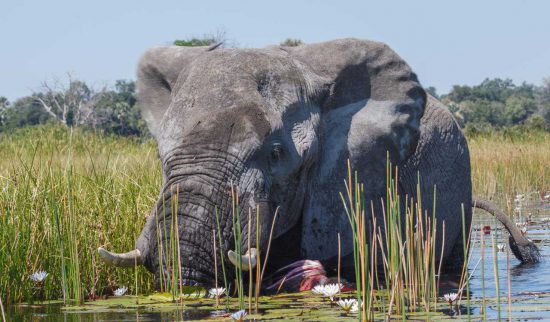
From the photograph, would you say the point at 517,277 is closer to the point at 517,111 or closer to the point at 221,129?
the point at 221,129

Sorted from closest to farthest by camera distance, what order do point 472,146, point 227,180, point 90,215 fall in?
point 227,180 < point 90,215 < point 472,146

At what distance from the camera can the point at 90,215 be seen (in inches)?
306

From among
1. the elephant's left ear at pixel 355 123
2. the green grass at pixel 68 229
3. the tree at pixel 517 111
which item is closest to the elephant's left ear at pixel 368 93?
the elephant's left ear at pixel 355 123

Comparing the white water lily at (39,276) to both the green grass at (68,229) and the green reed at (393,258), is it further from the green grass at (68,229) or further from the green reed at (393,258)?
the green reed at (393,258)

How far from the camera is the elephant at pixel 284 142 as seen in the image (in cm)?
621

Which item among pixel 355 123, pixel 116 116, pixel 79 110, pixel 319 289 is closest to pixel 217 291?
pixel 319 289

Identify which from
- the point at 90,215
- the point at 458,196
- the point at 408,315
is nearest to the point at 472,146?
the point at 458,196

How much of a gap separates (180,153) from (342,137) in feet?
4.33

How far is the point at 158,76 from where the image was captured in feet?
25.5

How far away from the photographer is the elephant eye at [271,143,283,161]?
6.52 metres

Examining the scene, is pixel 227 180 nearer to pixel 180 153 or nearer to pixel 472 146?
pixel 180 153

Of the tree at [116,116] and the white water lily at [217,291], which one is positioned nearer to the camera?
the white water lily at [217,291]

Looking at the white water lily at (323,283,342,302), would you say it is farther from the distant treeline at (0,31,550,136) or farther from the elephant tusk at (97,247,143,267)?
the distant treeline at (0,31,550,136)

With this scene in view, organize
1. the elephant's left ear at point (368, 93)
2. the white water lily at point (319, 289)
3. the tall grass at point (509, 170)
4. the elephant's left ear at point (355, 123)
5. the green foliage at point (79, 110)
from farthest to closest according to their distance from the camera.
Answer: the green foliage at point (79, 110), the tall grass at point (509, 170), the elephant's left ear at point (368, 93), the elephant's left ear at point (355, 123), the white water lily at point (319, 289)
